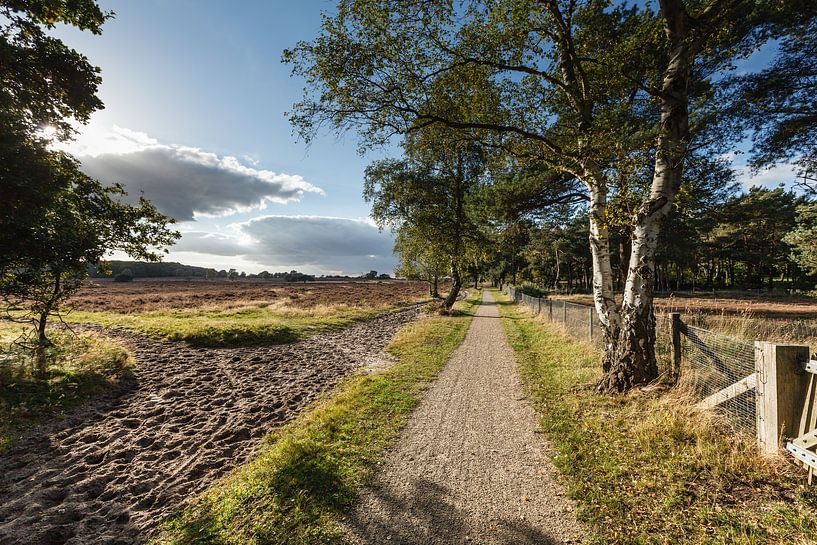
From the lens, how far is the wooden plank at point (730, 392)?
14.1ft

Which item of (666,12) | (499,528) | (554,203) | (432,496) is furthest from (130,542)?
(554,203)

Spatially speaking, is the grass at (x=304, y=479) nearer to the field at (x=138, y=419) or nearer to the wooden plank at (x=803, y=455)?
the field at (x=138, y=419)

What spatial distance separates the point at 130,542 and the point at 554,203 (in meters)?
15.2

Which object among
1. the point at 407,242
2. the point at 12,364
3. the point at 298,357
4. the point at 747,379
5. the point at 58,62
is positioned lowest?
the point at 298,357

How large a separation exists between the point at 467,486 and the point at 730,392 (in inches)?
175

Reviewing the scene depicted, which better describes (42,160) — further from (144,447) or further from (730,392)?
(730,392)

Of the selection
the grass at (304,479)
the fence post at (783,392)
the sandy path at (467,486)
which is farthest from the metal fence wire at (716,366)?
the grass at (304,479)

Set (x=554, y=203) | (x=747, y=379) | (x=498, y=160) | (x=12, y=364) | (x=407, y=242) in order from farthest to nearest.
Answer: (x=407, y=242)
(x=554, y=203)
(x=498, y=160)
(x=12, y=364)
(x=747, y=379)

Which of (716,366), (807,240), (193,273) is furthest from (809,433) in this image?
(193,273)

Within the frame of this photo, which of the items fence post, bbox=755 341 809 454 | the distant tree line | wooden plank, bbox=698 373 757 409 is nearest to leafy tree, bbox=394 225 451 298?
the distant tree line

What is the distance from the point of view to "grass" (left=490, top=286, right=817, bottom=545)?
2959 millimetres

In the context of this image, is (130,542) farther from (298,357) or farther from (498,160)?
(498,160)

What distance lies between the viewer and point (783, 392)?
379 cm

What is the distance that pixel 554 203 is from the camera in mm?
13219
